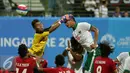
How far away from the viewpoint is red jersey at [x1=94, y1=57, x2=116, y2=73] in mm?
14324

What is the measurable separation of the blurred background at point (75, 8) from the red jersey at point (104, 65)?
26.0ft

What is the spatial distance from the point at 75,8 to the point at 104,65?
28.9 feet

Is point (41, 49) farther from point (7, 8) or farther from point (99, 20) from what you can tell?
point (7, 8)

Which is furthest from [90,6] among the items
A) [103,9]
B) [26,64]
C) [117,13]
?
[26,64]

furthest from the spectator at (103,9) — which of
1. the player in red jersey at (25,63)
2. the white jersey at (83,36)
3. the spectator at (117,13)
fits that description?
the player in red jersey at (25,63)

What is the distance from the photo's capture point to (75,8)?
23.0m

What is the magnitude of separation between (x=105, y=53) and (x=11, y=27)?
722cm

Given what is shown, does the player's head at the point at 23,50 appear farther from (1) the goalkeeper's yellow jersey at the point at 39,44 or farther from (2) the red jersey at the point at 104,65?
(1) the goalkeeper's yellow jersey at the point at 39,44

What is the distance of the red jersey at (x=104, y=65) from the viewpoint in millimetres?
14324

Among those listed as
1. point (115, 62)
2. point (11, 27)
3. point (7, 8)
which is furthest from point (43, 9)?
point (115, 62)

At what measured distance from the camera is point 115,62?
584 inches

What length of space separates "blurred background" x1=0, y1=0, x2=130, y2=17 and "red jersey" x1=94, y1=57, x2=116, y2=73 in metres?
7.93

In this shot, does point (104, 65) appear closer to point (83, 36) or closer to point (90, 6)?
point (83, 36)

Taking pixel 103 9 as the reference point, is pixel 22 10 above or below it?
above
